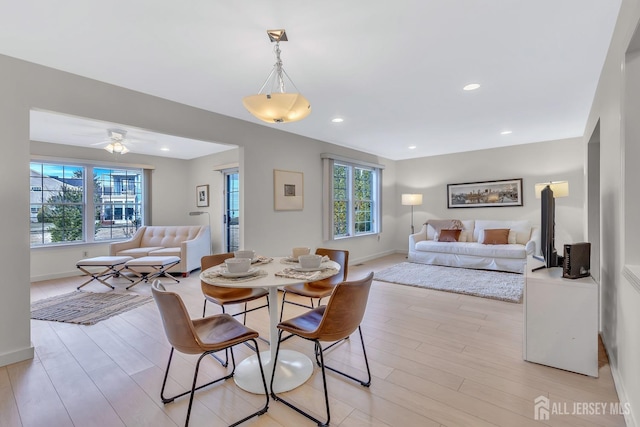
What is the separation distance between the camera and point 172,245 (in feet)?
18.7

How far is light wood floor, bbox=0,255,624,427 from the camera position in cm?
165

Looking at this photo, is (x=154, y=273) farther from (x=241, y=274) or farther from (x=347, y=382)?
(x=347, y=382)

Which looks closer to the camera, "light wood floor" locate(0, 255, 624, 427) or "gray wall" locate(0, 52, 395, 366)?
"light wood floor" locate(0, 255, 624, 427)

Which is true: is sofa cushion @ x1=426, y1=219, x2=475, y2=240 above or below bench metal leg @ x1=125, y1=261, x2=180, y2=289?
above

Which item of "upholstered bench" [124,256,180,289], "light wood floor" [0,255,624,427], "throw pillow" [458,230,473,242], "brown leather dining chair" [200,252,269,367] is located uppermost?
"throw pillow" [458,230,473,242]

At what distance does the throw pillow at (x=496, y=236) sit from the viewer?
213 inches

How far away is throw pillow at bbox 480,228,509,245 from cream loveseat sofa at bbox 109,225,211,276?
17.7 feet

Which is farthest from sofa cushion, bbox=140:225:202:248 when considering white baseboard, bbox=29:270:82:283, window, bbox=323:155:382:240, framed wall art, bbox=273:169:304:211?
window, bbox=323:155:382:240

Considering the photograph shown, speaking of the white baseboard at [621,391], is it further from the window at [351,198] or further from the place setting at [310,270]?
the window at [351,198]

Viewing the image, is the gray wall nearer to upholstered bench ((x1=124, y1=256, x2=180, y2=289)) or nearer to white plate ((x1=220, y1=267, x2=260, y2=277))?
upholstered bench ((x1=124, y1=256, x2=180, y2=289))

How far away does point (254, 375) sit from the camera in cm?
205

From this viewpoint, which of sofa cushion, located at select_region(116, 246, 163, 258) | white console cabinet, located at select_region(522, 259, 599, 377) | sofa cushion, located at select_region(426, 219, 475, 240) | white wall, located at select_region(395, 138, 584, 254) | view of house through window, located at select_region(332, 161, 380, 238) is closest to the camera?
white console cabinet, located at select_region(522, 259, 599, 377)

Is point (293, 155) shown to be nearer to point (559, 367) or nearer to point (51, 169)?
point (559, 367)

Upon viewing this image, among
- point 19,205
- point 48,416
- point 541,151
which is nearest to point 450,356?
point 48,416
